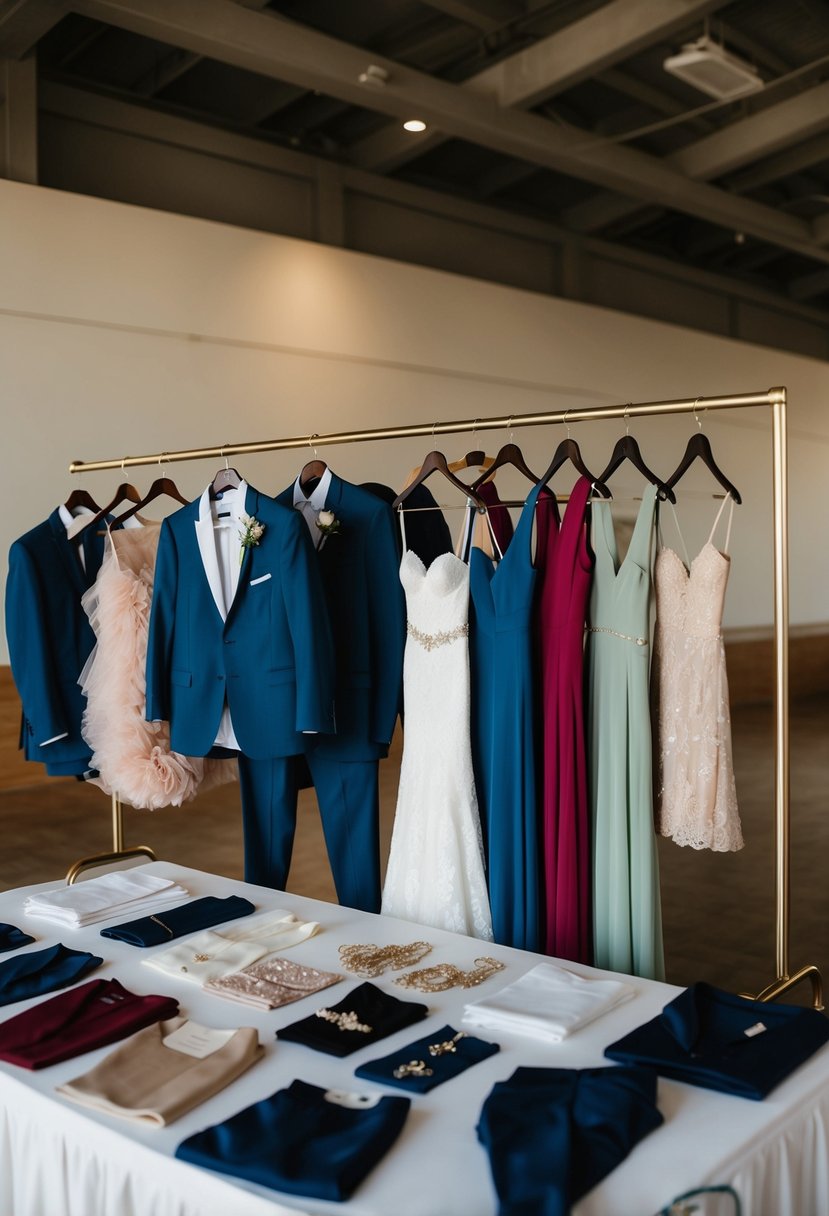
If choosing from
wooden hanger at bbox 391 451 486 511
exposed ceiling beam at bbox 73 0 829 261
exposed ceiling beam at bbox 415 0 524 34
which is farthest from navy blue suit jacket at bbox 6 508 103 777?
exposed ceiling beam at bbox 415 0 524 34

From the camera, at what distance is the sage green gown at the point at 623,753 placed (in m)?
2.35

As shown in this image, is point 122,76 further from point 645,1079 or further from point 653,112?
point 645,1079

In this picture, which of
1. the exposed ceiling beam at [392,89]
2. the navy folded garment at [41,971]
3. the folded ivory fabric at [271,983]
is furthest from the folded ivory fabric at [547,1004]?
the exposed ceiling beam at [392,89]

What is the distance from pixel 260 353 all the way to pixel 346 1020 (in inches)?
234

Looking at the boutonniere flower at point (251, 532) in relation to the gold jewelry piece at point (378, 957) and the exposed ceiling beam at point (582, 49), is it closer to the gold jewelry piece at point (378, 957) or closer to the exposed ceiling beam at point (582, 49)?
the gold jewelry piece at point (378, 957)

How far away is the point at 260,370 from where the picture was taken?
23.4ft

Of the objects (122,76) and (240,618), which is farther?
(122,76)

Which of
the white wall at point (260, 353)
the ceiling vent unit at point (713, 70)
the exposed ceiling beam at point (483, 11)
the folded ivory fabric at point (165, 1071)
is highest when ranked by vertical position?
the exposed ceiling beam at point (483, 11)

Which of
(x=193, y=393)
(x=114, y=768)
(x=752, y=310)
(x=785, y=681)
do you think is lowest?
(x=114, y=768)

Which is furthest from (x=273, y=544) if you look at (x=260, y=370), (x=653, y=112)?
(x=653, y=112)

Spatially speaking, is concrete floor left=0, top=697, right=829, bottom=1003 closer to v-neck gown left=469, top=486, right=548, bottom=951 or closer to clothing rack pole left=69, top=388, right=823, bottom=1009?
clothing rack pole left=69, top=388, right=823, bottom=1009

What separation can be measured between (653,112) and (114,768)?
20.7 feet

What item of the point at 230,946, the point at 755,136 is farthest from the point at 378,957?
the point at 755,136

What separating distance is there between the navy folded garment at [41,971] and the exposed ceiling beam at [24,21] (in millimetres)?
4997
